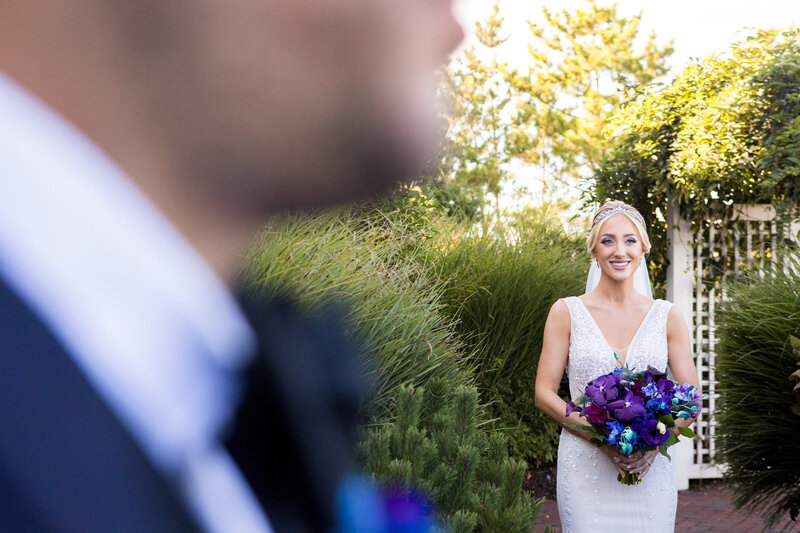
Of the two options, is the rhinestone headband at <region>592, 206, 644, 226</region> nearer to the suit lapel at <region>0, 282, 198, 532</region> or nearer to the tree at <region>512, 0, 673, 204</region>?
the suit lapel at <region>0, 282, 198, 532</region>

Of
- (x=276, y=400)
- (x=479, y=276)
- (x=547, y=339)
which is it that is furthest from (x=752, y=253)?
(x=276, y=400)

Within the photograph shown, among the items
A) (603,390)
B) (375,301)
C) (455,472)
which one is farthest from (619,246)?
(455,472)

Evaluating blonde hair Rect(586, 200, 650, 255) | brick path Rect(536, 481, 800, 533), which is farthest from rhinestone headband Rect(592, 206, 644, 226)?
brick path Rect(536, 481, 800, 533)

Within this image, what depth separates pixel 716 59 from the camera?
23.9 ft

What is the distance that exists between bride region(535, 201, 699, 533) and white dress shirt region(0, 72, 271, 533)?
9.78ft

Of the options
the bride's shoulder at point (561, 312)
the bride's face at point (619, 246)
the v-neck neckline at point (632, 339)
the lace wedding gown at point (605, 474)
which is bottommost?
the lace wedding gown at point (605, 474)

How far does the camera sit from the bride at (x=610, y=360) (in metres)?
3.32

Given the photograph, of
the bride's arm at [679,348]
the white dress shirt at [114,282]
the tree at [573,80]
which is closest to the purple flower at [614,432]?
the bride's arm at [679,348]

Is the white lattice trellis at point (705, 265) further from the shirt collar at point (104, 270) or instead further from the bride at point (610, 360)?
the shirt collar at point (104, 270)

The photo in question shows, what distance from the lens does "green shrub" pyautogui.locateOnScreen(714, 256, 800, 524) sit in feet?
15.5

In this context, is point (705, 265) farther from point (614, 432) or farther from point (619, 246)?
point (614, 432)

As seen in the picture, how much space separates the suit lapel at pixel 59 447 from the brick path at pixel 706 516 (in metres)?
5.66

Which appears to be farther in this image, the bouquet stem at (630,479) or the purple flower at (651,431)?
the bouquet stem at (630,479)

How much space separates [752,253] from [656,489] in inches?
191
